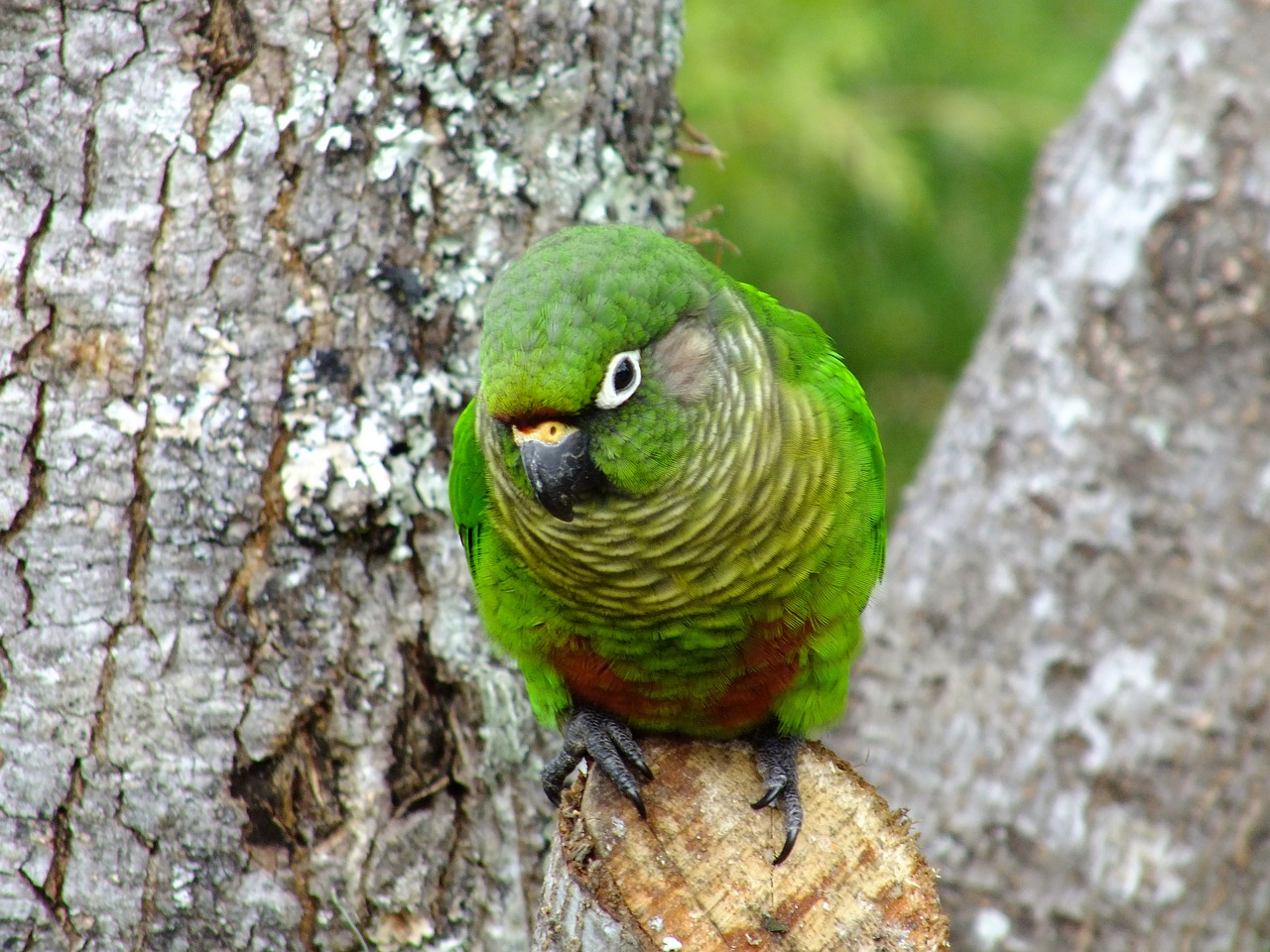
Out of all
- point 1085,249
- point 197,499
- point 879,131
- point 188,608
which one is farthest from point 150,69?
point 879,131

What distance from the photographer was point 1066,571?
13.5 ft

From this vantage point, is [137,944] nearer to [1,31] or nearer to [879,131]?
[1,31]

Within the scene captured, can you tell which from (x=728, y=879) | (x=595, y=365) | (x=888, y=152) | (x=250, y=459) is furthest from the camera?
(x=888, y=152)

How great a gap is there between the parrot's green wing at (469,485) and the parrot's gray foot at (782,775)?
0.91 metres

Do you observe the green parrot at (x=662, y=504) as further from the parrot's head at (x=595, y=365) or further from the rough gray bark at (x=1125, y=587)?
the rough gray bark at (x=1125, y=587)

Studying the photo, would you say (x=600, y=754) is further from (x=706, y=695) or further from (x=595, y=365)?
(x=595, y=365)

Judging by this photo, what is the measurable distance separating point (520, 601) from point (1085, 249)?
262cm

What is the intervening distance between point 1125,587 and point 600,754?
7.15 feet

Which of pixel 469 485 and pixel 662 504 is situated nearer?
pixel 662 504

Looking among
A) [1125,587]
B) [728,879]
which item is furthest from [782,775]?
[1125,587]

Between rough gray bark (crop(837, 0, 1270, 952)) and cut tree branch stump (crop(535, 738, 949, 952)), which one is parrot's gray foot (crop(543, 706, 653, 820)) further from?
rough gray bark (crop(837, 0, 1270, 952))

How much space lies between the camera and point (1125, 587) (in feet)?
13.4

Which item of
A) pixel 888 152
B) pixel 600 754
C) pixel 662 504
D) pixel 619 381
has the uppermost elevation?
pixel 888 152

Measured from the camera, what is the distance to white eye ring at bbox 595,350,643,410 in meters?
2.46
